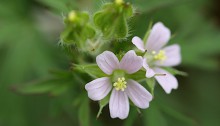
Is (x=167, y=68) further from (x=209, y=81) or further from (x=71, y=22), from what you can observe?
(x=209, y=81)

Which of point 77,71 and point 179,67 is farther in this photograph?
point 179,67

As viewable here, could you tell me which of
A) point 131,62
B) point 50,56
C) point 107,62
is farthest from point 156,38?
point 50,56

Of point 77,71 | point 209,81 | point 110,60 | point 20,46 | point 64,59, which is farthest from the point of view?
point 209,81

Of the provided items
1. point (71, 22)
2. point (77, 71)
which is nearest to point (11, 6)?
point (77, 71)

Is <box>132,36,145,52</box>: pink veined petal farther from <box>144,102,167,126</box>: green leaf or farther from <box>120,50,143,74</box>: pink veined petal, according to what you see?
<box>144,102,167,126</box>: green leaf

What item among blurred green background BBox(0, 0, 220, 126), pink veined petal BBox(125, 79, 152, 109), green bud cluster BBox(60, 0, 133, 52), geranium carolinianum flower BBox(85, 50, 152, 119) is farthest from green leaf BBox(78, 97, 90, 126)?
blurred green background BBox(0, 0, 220, 126)

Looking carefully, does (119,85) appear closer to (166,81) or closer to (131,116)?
(166,81)
